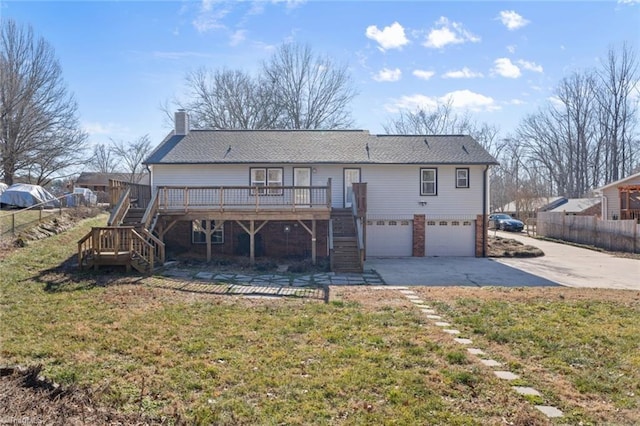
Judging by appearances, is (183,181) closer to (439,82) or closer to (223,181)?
(223,181)

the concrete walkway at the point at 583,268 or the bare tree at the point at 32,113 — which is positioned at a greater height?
the bare tree at the point at 32,113

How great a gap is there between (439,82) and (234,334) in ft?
66.3

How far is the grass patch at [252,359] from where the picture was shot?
3.98 metres

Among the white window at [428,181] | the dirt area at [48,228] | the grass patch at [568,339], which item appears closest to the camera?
the grass patch at [568,339]

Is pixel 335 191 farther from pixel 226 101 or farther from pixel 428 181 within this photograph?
pixel 226 101

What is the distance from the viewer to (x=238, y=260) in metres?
15.6

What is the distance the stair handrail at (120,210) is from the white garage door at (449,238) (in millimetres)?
12414

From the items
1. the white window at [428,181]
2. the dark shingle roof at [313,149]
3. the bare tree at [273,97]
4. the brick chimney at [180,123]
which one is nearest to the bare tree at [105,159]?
the bare tree at [273,97]

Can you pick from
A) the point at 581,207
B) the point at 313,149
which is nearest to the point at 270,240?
the point at 313,149

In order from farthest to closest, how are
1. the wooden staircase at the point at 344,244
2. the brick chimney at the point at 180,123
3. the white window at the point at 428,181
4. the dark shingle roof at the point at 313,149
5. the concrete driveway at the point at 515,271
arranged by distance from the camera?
the brick chimney at the point at 180,123 < the white window at the point at 428,181 < the dark shingle roof at the point at 313,149 < the wooden staircase at the point at 344,244 < the concrete driveway at the point at 515,271

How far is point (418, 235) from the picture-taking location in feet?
60.7

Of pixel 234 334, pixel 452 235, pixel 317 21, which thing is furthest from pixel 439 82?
pixel 234 334

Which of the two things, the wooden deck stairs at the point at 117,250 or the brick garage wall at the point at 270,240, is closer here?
the wooden deck stairs at the point at 117,250

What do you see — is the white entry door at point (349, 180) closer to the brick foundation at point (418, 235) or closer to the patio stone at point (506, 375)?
the brick foundation at point (418, 235)
